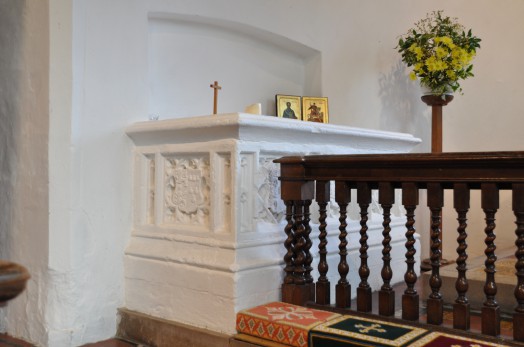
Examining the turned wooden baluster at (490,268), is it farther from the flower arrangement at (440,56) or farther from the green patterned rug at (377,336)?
the flower arrangement at (440,56)

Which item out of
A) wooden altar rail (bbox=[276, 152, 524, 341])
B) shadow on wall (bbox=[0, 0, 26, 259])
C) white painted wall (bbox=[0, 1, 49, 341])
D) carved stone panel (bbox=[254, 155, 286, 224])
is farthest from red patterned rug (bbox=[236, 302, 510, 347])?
shadow on wall (bbox=[0, 0, 26, 259])

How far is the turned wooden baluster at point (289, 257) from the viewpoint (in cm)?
277

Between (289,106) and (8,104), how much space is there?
2140 millimetres

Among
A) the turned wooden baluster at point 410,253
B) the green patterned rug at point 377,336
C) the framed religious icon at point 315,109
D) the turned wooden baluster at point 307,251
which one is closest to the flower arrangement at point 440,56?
the framed religious icon at point 315,109

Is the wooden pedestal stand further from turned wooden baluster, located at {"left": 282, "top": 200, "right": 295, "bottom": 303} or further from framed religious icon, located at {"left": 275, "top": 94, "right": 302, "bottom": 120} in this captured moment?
turned wooden baluster, located at {"left": 282, "top": 200, "right": 295, "bottom": 303}

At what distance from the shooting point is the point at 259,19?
4.32 meters

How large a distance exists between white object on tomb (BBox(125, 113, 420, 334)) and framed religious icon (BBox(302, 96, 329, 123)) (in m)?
1.33

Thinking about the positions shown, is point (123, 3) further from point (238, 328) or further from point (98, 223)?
point (238, 328)

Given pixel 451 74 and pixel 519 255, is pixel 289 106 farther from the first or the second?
pixel 519 255

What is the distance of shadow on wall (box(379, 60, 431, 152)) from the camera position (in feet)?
17.5

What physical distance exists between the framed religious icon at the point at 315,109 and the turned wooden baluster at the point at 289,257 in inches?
77.0

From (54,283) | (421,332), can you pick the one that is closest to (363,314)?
(421,332)

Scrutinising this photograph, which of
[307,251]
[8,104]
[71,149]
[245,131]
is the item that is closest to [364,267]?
[307,251]

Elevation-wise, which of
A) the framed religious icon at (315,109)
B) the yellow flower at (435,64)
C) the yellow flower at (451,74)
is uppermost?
the yellow flower at (435,64)
